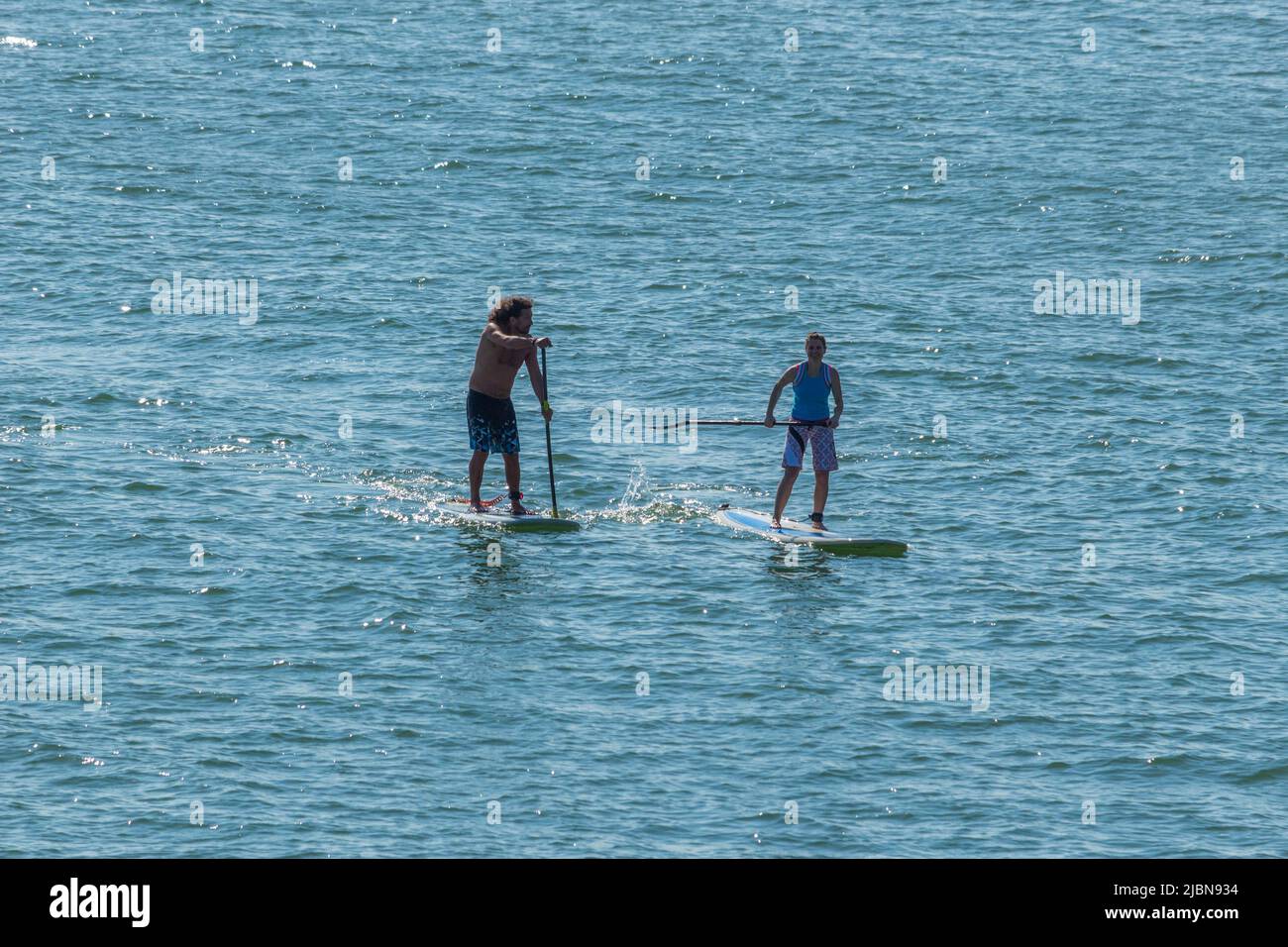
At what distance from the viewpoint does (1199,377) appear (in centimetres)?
2830

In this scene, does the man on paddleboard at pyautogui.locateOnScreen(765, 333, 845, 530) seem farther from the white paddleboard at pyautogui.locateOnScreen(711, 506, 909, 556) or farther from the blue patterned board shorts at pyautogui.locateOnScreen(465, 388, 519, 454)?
the blue patterned board shorts at pyautogui.locateOnScreen(465, 388, 519, 454)

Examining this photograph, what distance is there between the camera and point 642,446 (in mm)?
24906

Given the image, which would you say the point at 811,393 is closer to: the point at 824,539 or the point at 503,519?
the point at 824,539

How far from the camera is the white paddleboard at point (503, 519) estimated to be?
20.8 metres

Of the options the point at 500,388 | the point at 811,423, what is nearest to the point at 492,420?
the point at 500,388

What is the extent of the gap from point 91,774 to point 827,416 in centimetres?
896

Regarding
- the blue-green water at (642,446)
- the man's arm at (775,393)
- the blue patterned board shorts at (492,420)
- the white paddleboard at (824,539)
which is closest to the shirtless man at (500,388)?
the blue patterned board shorts at (492,420)

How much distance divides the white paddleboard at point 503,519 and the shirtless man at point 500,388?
0.12 m

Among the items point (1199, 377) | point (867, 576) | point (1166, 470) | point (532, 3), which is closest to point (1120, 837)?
point (867, 576)

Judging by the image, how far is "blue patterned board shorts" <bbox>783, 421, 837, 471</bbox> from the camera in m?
20.8

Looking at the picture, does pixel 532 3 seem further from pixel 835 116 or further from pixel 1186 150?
pixel 1186 150

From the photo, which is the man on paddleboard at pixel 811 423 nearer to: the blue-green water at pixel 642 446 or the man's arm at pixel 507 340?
the blue-green water at pixel 642 446

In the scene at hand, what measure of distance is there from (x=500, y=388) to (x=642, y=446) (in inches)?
176

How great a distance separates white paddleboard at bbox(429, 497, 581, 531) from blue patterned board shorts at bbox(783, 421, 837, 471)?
2441 mm
